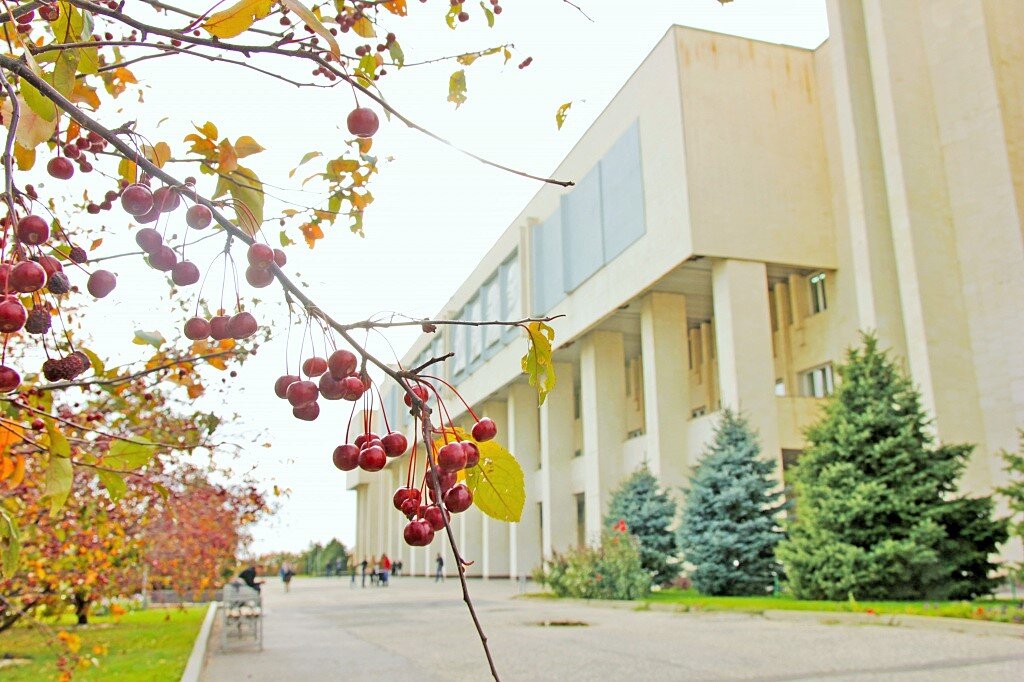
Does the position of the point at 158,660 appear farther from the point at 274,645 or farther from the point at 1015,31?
the point at 1015,31

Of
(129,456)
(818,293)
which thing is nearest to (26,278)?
(129,456)

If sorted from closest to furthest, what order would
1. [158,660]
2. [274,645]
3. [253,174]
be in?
[253,174] < [158,660] < [274,645]

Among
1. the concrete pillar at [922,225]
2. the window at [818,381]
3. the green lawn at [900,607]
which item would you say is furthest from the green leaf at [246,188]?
the window at [818,381]

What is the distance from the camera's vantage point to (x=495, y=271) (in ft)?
114

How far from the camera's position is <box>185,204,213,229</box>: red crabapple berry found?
4.53 ft

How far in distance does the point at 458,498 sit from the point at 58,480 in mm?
1007

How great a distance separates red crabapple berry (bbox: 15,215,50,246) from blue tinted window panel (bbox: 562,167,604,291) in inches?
939

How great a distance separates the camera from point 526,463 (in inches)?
1283

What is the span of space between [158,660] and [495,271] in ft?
87.6

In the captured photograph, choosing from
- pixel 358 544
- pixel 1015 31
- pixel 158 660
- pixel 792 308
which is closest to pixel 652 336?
pixel 792 308

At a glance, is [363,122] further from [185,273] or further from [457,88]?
[457,88]

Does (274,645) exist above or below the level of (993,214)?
below

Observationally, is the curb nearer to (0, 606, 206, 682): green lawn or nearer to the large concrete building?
(0, 606, 206, 682): green lawn

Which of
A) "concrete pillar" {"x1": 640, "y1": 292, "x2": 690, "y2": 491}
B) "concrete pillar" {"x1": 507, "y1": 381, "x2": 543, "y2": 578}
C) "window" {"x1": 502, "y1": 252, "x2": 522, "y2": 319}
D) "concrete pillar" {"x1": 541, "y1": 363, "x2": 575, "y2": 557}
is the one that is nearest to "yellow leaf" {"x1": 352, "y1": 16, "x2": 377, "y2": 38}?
"concrete pillar" {"x1": 640, "y1": 292, "x2": 690, "y2": 491}
